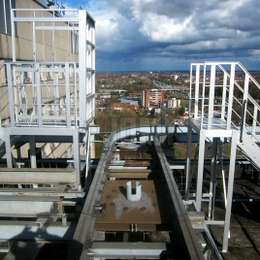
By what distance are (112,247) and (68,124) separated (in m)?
3.31

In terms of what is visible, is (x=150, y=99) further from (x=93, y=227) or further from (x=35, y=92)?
(x=93, y=227)

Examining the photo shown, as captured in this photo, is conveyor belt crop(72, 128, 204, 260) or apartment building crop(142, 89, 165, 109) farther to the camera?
apartment building crop(142, 89, 165, 109)

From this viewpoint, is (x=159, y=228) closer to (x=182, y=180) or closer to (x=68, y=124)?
(x=68, y=124)

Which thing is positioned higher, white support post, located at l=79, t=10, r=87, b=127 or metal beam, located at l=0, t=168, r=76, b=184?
white support post, located at l=79, t=10, r=87, b=127

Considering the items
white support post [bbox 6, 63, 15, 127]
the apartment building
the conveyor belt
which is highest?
white support post [bbox 6, 63, 15, 127]

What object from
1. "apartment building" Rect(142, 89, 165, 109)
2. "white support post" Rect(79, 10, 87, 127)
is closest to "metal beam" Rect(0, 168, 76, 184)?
"white support post" Rect(79, 10, 87, 127)

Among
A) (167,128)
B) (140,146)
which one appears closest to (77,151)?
(140,146)

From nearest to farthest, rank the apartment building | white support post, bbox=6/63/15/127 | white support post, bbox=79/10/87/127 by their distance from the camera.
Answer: white support post, bbox=6/63/15/127 < white support post, bbox=79/10/87/127 < the apartment building

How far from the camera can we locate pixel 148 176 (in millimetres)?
6152

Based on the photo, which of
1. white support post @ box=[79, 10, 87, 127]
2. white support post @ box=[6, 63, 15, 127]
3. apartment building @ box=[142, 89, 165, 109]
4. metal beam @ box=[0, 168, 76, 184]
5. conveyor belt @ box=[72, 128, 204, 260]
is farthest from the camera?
apartment building @ box=[142, 89, 165, 109]

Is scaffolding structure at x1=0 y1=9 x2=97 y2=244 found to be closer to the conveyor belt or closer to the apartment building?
the conveyor belt

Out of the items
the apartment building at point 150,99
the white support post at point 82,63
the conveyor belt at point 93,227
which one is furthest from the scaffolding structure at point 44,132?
the apartment building at point 150,99

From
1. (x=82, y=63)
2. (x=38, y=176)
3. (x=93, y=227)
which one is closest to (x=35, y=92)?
(x=82, y=63)

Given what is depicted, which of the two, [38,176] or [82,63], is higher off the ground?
[82,63]
